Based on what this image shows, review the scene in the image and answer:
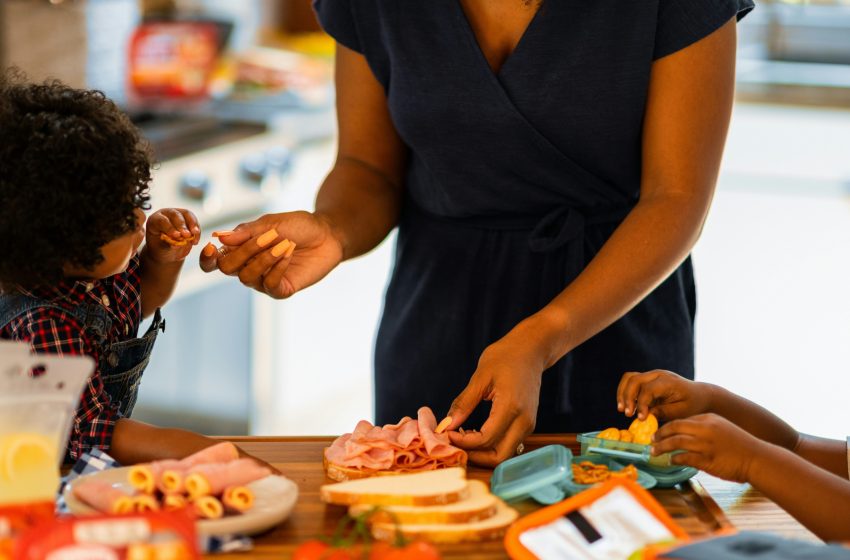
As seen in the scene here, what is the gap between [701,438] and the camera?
3.54 feet

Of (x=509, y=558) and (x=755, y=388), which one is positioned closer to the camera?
(x=509, y=558)

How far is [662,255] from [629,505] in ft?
1.42

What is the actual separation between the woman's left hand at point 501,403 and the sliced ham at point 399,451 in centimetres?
2

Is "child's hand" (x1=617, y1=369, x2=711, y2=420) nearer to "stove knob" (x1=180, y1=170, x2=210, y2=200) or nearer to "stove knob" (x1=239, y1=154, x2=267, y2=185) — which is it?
"stove knob" (x1=180, y1=170, x2=210, y2=200)

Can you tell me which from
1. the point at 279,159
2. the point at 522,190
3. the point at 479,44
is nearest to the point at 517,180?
the point at 522,190

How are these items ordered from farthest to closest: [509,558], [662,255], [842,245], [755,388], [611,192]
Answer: [842,245]
[755,388]
[611,192]
[662,255]
[509,558]

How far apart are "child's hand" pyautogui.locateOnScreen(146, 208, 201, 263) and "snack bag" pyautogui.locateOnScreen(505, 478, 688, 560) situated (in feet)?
1.89

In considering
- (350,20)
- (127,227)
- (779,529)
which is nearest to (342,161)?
(350,20)

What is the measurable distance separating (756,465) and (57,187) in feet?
2.47

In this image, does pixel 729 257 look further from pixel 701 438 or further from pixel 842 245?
pixel 701 438

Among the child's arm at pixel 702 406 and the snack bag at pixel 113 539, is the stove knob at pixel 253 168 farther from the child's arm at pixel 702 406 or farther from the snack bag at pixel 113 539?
the snack bag at pixel 113 539

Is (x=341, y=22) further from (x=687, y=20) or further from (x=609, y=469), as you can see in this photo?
(x=609, y=469)

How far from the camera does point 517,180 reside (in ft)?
4.88

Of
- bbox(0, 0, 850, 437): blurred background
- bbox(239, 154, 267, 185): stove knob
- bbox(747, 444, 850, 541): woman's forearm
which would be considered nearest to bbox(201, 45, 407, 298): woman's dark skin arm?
bbox(747, 444, 850, 541): woman's forearm
